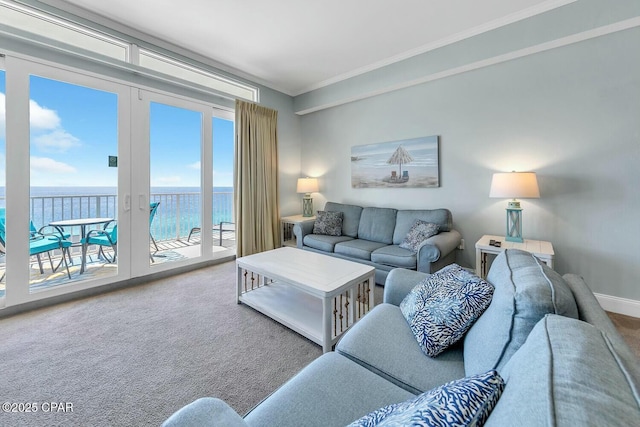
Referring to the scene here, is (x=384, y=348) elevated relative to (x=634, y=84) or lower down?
lower down

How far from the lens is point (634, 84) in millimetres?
2256

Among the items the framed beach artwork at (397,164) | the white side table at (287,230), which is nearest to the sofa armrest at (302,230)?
the white side table at (287,230)

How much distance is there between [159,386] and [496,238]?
314 cm

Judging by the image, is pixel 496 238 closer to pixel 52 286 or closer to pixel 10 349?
pixel 10 349

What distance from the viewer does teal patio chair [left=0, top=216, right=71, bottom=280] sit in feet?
8.07

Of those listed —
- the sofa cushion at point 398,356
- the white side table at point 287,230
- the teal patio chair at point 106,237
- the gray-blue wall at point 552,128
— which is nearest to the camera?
the sofa cushion at point 398,356

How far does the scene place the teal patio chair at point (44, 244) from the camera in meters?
2.46

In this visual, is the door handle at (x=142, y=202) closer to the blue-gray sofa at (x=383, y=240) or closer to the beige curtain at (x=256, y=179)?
the beige curtain at (x=256, y=179)

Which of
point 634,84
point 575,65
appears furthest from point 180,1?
point 634,84

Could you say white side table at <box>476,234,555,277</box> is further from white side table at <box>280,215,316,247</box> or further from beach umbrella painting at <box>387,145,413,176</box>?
white side table at <box>280,215,316,247</box>

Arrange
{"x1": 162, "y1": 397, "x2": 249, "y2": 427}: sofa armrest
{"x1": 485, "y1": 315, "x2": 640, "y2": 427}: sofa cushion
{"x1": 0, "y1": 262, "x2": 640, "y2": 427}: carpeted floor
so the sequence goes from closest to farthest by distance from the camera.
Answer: {"x1": 485, "y1": 315, "x2": 640, "y2": 427}: sofa cushion < {"x1": 162, "y1": 397, "x2": 249, "y2": 427}: sofa armrest < {"x1": 0, "y1": 262, "x2": 640, "y2": 427}: carpeted floor

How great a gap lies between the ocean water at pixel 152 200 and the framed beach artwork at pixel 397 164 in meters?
2.08

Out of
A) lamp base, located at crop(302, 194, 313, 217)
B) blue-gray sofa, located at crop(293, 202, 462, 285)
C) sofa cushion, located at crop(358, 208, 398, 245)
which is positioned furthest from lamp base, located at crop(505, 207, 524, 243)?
lamp base, located at crop(302, 194, 313, 217)

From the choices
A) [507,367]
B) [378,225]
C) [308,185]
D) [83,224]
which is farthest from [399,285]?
[83,224]
